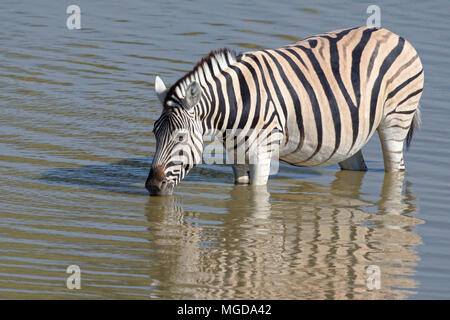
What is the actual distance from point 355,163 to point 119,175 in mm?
2665

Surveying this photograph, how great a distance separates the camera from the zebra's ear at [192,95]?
800 cm

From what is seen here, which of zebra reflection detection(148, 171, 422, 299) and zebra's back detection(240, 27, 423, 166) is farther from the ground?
zebra's back detection(240, 27, 423, 166)

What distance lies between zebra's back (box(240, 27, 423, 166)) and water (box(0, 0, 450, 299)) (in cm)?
54

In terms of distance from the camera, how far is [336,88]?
29.3ft

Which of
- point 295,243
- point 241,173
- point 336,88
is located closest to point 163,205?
point 241,173

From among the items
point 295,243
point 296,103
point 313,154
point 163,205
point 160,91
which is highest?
point 160,91

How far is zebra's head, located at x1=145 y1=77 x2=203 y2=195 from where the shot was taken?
8.17 metres

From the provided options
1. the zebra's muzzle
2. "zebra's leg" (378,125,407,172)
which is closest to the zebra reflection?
the zebra's muzzle

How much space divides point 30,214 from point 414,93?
425cm

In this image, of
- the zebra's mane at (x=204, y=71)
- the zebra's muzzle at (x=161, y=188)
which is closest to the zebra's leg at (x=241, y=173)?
the zebra's muzzle at (x=161, y=188)

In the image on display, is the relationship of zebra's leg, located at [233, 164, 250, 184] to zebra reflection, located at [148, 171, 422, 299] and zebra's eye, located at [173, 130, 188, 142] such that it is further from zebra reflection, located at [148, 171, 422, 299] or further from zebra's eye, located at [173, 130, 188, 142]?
zebra's eye, located at [173, 130, 188, 142]

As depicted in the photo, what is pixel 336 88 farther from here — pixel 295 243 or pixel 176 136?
pixel 295 243

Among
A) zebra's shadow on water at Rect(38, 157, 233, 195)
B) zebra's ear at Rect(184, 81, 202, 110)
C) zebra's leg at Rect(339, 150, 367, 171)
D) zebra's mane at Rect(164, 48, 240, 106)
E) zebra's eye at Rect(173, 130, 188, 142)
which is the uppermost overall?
zebra's mane at Rect(164, 48, 240, 106)

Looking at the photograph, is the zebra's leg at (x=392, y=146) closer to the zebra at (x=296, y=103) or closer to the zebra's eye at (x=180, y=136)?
the zebra at (x=296, y=103)
